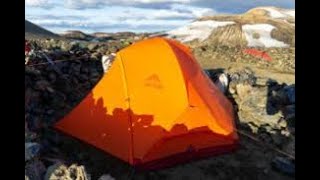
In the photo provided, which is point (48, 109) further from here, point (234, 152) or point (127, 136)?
point (234, 152)

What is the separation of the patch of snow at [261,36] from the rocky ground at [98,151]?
2628cm

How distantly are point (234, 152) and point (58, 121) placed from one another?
3967 millimetres

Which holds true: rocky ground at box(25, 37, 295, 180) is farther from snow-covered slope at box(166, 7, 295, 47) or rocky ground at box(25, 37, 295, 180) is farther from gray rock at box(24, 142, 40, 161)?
snow-covered slope at box(166, 7, 295, 47)

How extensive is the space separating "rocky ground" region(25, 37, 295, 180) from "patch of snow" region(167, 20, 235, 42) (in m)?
28.0

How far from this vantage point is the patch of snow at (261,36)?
40.2 metres

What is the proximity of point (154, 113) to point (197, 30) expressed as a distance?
37.1m

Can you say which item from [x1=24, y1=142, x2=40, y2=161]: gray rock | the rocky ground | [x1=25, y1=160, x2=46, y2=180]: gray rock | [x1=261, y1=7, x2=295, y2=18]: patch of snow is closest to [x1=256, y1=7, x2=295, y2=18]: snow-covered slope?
[x1=261, y1=7, x2=295, y2=18]: patch of snow

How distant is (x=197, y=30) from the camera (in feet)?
151

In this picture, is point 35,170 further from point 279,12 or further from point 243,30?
point 279,12

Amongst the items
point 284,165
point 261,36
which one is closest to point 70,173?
point 284,165

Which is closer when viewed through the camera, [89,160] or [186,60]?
[89,160]

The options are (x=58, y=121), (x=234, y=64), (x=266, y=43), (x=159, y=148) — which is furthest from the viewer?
(x=266, y=43)
